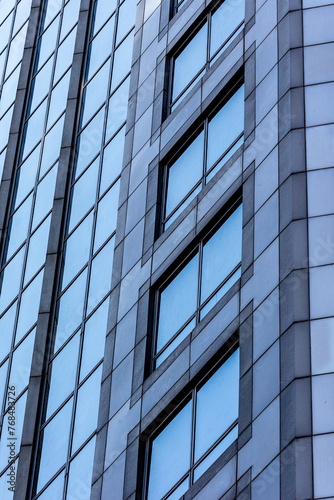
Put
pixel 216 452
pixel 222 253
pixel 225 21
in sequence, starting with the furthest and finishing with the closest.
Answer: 1. pixel 225 21
2. pixel 222 253
3. pixel 216 452

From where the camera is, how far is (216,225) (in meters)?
28.7

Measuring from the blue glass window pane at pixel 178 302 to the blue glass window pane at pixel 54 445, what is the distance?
519 cm

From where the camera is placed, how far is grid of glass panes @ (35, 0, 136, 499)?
1262 inches

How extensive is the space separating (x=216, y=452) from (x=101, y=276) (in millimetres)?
9925

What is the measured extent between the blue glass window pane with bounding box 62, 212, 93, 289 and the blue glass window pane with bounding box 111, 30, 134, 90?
189 inches

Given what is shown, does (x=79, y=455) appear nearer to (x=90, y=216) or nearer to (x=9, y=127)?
(x=90, y=216)

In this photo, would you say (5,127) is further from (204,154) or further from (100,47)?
(204,154)

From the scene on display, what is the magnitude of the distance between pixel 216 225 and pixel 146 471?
5947mm

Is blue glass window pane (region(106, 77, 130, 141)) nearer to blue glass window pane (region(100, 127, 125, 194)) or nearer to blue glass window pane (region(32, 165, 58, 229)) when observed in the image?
blue glass window pane (region(100, 127, 125, 194))

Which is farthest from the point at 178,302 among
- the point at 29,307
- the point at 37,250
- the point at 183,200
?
the point at 37,250

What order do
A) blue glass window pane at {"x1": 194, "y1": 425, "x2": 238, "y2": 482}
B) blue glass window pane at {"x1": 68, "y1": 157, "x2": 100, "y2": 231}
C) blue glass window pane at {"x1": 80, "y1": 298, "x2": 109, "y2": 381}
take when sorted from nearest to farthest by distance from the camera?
blue glass window pane at {"x1": 194, "y1": 425, "x2": 238, "y2": 482}, blue glass window pane at {"x1": 80, "y1": 298, "x2": 109, "y2": 381}, blue glass window pane at {"x1": 68, "y1": 157, "x2": 100, "y2": 231}

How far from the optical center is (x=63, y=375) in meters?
34.3

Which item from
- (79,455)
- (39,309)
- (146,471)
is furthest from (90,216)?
(146,471)

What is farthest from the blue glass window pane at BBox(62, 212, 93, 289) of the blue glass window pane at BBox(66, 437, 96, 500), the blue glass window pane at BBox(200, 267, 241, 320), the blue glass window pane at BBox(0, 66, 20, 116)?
the blue glass window pane at BBox(0, 66, 20, 116)
